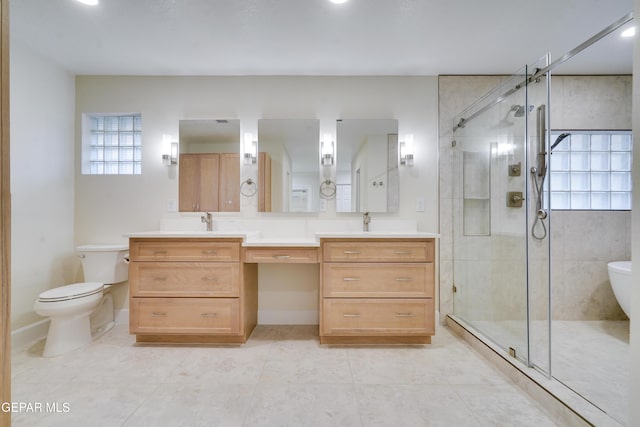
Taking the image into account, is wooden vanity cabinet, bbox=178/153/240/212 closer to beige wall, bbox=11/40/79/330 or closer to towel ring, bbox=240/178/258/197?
towel ring, bbox=240/178/258/197

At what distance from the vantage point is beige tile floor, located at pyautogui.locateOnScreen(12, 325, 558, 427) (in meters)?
1.41

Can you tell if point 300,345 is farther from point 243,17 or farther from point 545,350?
point 243,17

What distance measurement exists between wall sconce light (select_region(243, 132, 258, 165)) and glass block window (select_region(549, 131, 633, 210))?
2724mm

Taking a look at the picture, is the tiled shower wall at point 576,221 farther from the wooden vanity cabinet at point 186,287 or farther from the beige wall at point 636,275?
the wooden vanity cabinet at point 186,287

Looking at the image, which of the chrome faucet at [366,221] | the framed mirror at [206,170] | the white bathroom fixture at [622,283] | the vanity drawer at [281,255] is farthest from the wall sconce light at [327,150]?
the white bathroom fixture at [622,283]

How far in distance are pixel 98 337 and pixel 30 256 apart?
0.82 meters

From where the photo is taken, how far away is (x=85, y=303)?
2100mm

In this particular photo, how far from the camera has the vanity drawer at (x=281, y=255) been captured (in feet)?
7.00

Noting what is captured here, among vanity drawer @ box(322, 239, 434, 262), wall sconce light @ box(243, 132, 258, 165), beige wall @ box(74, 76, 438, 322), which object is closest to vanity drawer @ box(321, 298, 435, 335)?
vanity drawer @ box(322, 239, 434, 262)

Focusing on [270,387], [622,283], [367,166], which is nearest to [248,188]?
[367,166]

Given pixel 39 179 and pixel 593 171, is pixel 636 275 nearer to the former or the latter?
pixel 593 171

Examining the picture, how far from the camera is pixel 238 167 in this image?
2.65 m

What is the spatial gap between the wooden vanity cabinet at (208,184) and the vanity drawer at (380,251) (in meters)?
1.08

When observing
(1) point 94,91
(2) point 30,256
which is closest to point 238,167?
(1) point 94,91
